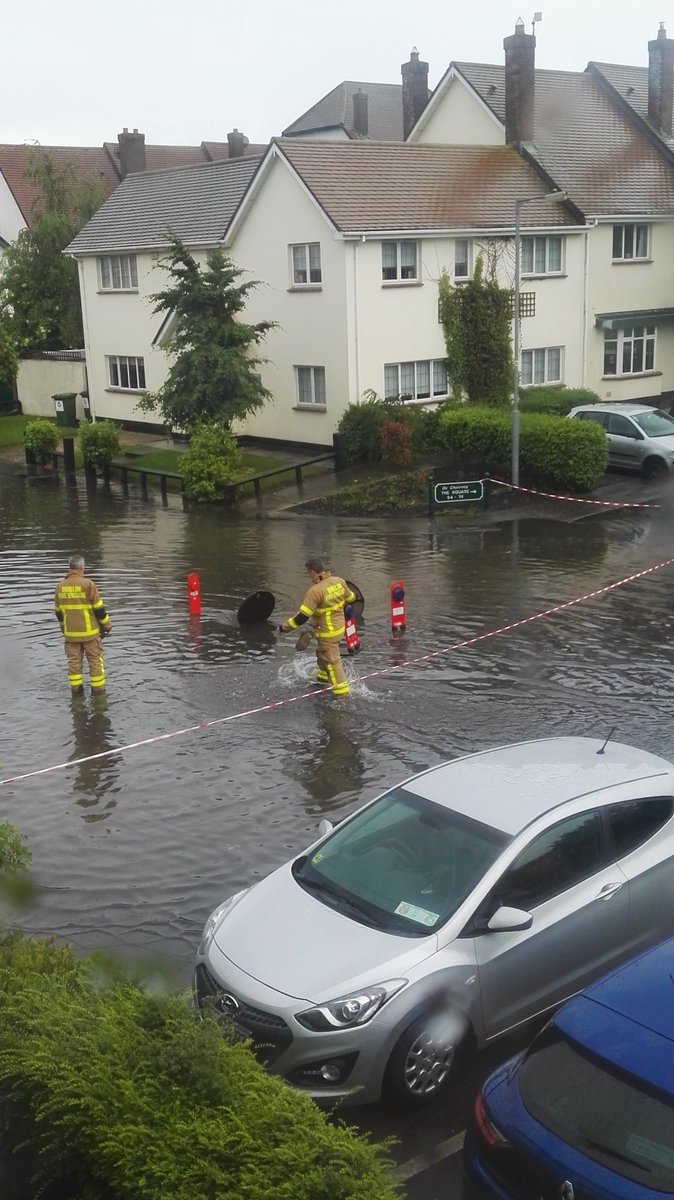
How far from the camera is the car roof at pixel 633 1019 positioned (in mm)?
4938

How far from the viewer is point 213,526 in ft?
81.5

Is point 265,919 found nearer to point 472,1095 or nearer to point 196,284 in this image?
point 472,1095

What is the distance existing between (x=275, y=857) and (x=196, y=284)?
69.3ft

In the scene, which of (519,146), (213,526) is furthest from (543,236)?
(213,526)

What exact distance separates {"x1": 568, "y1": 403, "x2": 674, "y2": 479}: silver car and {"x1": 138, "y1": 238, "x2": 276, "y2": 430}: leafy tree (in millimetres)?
7911

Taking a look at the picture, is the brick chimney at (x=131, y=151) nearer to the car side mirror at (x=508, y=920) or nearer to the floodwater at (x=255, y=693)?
the floodwater at (x=255, y=693)

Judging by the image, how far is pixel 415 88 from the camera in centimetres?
4088

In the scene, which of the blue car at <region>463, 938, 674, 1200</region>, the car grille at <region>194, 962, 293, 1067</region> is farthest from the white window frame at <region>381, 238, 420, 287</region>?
the blue car at <region>463, 938, 674, 1200</region>

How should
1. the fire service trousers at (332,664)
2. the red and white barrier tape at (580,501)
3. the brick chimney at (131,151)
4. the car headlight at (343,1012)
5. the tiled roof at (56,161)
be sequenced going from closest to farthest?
the car headlight at (343,1012) → the fire service trousers at (332,664) → the red and white barrier tape at (580,501) → the brick chimney at (131,151) → the tiled roof at (56,161)

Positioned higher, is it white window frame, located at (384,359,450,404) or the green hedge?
white window frame, located at (384,359,450,404)

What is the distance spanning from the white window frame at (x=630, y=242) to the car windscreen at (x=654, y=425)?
873cm

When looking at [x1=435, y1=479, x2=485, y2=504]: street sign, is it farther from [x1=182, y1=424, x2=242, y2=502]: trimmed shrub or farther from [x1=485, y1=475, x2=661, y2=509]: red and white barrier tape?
[x1=182, y1=424, x2=242, y2=502]: trimmed shrub

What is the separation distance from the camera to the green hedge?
25703 millimetres

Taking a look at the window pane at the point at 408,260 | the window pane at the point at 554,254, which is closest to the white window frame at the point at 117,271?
the window pane at the point at 408,260
